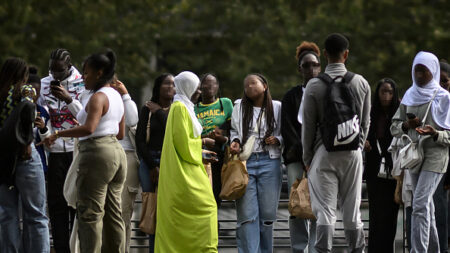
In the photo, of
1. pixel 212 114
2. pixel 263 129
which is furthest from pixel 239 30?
pixel 263 129

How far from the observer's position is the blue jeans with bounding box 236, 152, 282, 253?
387 inches

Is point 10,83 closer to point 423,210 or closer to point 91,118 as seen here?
point 91,118

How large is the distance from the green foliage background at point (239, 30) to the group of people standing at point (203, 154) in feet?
45.4

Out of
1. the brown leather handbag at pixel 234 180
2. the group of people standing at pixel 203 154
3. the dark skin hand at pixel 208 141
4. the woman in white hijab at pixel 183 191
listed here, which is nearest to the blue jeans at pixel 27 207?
the group of people standing at pixel 203 154

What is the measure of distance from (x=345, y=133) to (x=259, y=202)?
2.08 m

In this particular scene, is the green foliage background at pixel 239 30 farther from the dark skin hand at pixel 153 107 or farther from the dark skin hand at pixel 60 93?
the dark skin hand at pixel 60 93

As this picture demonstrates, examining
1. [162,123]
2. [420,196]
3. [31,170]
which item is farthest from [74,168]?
[420,196]

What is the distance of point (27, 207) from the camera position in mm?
8609

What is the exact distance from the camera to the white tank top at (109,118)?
8.54 m

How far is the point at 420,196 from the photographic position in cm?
942

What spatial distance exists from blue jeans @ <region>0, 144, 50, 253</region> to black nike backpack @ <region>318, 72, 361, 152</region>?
2.53m

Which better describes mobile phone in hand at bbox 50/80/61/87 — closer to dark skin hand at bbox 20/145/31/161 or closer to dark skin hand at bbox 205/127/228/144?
dark skin hand at bbox 20/145/31/161

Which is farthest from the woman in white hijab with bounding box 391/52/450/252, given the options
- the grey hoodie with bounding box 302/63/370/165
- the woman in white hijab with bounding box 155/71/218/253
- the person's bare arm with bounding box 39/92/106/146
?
the person's bare arm with bounding box 39/92/106/146

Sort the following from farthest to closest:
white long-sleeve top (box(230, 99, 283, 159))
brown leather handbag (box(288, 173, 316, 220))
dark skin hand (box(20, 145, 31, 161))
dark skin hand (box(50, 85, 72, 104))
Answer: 1. white long-sleeve top (box(230, 99, 283, 159))
2. brown leather handbag (box(288, 173, 316, 220))
3. dark skin hand (box(50, 85, 72, 104))
4. dark skin hand (box(20, 145, 31, 161))
